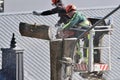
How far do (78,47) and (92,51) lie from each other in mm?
244

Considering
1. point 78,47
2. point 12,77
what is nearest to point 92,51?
point 78,47

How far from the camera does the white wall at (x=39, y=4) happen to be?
39.1 feet

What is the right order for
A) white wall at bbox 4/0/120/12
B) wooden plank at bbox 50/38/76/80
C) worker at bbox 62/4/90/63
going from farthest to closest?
white wall at bbox 4/0/120/12
worker at bbox 62/4/90/63
wooden plank at bbox 50/38/76/80

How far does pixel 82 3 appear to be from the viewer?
1269cm

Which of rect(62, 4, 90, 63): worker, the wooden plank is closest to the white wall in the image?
rect(62, 4, 90, 63): worker

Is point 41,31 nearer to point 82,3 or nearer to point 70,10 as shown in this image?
point 70,10

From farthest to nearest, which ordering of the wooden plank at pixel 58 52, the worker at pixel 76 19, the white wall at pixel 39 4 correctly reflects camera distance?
the white wall at pixel 39 4, the worker at pixel 76 19, the wooden plank at pixel 58 52

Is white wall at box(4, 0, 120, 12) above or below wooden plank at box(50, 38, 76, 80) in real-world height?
above

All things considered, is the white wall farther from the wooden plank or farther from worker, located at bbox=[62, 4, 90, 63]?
the wooden plank

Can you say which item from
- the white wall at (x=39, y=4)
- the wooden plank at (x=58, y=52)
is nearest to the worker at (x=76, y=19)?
the wooden plank at (x=58, y=52)

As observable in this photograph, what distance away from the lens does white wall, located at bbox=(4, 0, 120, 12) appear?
39.1 feet

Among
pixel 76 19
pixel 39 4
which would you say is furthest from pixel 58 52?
pixel 39 4

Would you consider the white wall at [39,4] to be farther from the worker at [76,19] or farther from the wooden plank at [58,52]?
the wooden plank at [58,52]

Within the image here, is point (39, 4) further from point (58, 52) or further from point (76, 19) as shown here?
point (58, 52)
